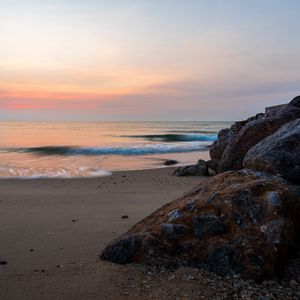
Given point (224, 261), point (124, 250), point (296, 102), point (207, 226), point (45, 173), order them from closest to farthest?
point (224, 261), point (207, 226), point (124, 250), point (296, 102), point (45, 173)

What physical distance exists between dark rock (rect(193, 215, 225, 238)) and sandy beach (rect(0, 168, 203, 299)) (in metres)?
0.63

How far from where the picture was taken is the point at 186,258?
3.18 m

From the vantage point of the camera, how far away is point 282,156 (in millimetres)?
3895

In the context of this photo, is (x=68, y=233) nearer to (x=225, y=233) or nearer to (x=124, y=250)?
(x=124, y=250)

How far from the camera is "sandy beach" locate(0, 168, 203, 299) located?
10.1ft

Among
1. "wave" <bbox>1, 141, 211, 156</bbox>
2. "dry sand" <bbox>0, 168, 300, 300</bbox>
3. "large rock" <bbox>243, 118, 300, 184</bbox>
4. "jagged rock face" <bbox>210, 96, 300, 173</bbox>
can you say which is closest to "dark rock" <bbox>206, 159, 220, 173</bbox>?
"jagged rock face" <bbox>210, 96, 300, 173</bbox>

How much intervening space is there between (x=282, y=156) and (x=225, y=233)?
1.21m

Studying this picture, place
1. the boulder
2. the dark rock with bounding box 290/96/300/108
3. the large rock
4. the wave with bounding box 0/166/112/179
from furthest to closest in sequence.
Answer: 1. the wave with bounding box 0/166/112/179
2. the boulder
3. the dark rock with bounding box 290/96/300/108
4. the large rock

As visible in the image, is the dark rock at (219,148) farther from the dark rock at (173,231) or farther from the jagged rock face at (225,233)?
the dark rock at (173,231)

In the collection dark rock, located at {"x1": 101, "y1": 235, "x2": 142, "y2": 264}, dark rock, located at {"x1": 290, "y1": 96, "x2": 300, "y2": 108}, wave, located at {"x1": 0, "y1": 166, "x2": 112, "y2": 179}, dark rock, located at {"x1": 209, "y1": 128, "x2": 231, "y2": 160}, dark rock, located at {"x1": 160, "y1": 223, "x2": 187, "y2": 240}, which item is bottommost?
wave, located at {"x1": 0, "y1": 166, "x2": 112, "y2": 179}

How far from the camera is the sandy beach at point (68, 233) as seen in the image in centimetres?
308

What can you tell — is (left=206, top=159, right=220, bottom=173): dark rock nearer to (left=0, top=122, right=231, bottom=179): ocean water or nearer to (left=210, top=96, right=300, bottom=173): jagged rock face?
(left=0, top=122, right=231, bottom=179): ocean water

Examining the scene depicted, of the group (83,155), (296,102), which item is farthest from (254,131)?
(83,155)

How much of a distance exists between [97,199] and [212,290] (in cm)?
471
